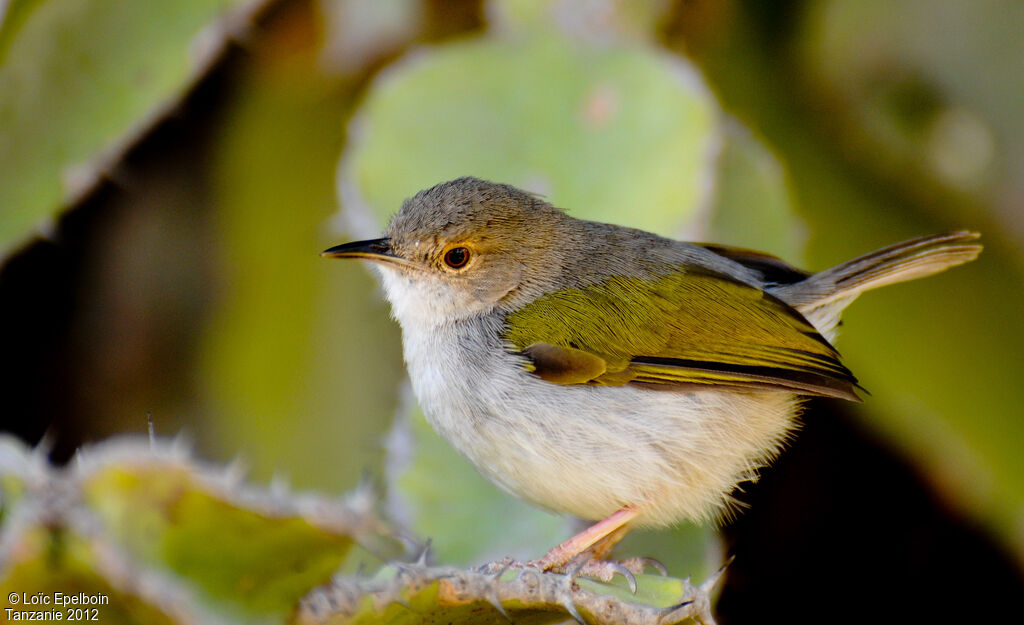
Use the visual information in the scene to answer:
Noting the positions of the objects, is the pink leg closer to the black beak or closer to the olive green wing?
the olive green wing

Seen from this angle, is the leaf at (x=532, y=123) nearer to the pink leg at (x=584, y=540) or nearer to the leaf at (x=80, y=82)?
the leaf at (x=80, y=82)

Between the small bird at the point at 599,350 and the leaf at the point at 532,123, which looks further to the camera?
the leaf at the point at 532,123

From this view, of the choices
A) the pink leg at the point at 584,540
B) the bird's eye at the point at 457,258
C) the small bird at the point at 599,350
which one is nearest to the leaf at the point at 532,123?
the small bird at the point at 599,350

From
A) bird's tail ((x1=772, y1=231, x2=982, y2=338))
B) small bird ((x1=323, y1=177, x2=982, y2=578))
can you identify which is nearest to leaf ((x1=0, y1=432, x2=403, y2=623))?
small bird ((x1=323, y1=177, x2=982, y2=578))

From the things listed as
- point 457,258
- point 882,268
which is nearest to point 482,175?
Result: point 457,258

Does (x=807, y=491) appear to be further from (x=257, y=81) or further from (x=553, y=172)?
(x=257, y=81)

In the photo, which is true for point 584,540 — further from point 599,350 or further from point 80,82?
point 80,82

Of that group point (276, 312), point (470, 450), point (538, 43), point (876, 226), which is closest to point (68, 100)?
point (276, 312)
